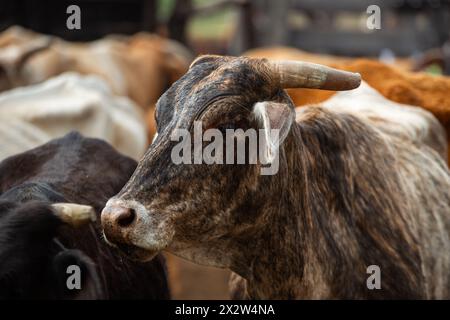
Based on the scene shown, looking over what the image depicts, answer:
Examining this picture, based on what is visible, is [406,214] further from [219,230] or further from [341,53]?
[341,53]

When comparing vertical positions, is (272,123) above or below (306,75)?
below

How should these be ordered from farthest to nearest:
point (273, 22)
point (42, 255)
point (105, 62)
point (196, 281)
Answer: point (273, 22) → point (105, 62) → point (196, 281) → point (42, 255)

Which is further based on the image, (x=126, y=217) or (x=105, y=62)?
(x=105, y=62)

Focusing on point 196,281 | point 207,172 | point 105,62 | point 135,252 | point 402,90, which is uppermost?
point 207,172

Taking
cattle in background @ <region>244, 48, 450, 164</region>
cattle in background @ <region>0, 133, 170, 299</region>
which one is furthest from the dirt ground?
cattle in background @ <region>0, 133, 170, 299</region>

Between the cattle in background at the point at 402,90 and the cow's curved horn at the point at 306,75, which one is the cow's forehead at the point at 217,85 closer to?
the cow's curved horn at the point at 306,75

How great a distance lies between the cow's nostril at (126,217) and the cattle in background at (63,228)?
172 millimetres

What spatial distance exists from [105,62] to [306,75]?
35.4ft

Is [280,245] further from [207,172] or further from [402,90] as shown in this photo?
[402,90]

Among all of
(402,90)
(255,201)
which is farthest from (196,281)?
(255,201)

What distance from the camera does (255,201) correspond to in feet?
13.1

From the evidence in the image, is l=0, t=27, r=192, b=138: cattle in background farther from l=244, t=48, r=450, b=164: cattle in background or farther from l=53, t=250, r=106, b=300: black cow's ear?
l=53, t=250, r=106, b=300: black cow's ear

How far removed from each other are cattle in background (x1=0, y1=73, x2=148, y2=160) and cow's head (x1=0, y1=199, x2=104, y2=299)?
8.41 ft

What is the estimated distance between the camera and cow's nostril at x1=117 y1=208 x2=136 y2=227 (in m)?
3.57
